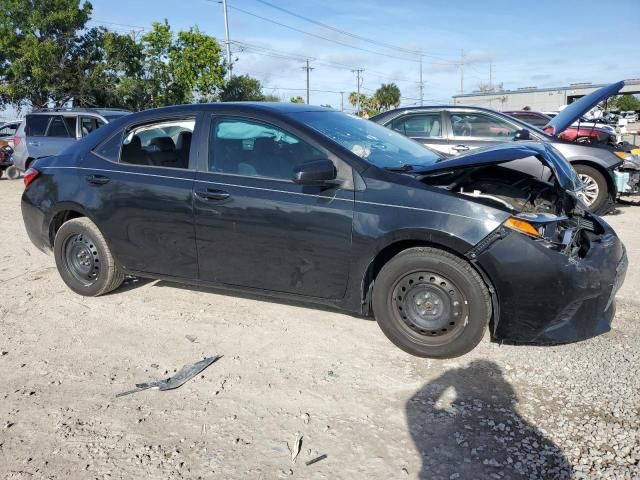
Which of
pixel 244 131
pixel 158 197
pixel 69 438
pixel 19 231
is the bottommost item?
pixel 69 438

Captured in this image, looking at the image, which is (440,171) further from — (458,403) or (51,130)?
(51,130)

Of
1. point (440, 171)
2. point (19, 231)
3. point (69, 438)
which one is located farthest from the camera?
point (19, 231)

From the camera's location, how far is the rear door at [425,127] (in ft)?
27.6

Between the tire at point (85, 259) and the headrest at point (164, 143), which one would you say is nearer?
the headrest at point (164, 143)

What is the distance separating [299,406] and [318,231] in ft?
3.84

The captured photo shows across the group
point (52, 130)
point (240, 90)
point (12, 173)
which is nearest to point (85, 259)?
point (52, 130)

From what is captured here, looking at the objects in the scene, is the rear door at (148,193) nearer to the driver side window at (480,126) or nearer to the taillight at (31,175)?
the taillight at (31,175)

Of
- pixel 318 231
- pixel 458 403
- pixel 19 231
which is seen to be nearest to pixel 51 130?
pixel 19 231

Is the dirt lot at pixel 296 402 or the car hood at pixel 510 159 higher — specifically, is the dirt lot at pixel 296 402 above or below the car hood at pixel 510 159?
below

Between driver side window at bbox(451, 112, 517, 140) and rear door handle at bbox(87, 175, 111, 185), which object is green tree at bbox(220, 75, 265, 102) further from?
rear door handle at bbox(87, 175, 111, 185)

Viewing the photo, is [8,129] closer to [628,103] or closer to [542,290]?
[542,290]

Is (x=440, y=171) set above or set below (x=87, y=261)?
above

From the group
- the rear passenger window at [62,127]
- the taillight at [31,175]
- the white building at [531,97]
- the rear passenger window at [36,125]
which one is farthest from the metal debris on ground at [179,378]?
the white building at [531,97]

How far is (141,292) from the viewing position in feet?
16.4
